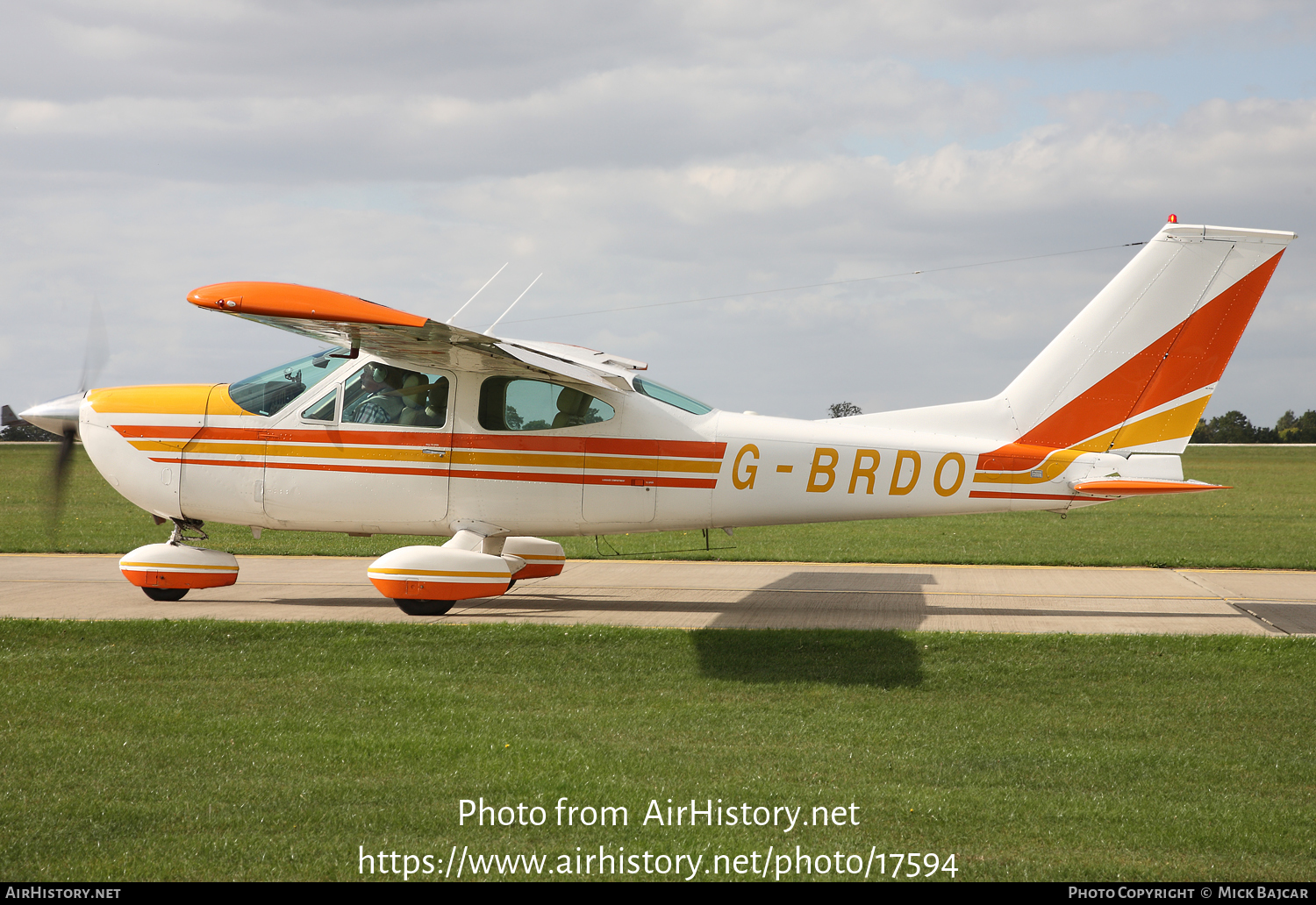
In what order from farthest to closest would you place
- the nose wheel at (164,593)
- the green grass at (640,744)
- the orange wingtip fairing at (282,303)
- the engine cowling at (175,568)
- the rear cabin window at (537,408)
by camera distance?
1. the nose wheel at (164,593)
2. the engine cowling at (175,568)
3. the rear cabin window at (537,408)
4. the orange wingtip fairing at (282,303)
5. the green grass at (640,744)

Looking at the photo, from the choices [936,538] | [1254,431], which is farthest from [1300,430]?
[936,538]

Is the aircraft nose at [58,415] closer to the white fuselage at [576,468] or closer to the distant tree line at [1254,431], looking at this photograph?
the white fuselage at [576,468]

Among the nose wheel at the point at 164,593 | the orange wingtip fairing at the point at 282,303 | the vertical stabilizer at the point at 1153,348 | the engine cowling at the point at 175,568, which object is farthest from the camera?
the nose wheel at the point at 164,593

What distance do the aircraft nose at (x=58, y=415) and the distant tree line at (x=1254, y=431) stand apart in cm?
11730

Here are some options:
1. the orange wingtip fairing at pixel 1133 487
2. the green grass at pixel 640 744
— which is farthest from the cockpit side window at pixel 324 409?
the orange wingtip fairing at pixel 1133 487

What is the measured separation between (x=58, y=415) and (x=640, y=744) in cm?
829

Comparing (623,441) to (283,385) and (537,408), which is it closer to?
(537,408)

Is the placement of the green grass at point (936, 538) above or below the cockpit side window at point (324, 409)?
below

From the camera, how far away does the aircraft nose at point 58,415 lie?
11.3m

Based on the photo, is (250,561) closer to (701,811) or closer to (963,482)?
(963,482)

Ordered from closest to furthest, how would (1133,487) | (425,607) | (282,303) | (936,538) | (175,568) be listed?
(282,303) < (1133,487) < (425,607) < (175,568) < (936,538)

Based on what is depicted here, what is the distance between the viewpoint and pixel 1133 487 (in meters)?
10.2

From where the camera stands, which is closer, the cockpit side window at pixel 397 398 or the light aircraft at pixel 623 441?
the light aircraft at pixel 623 441
